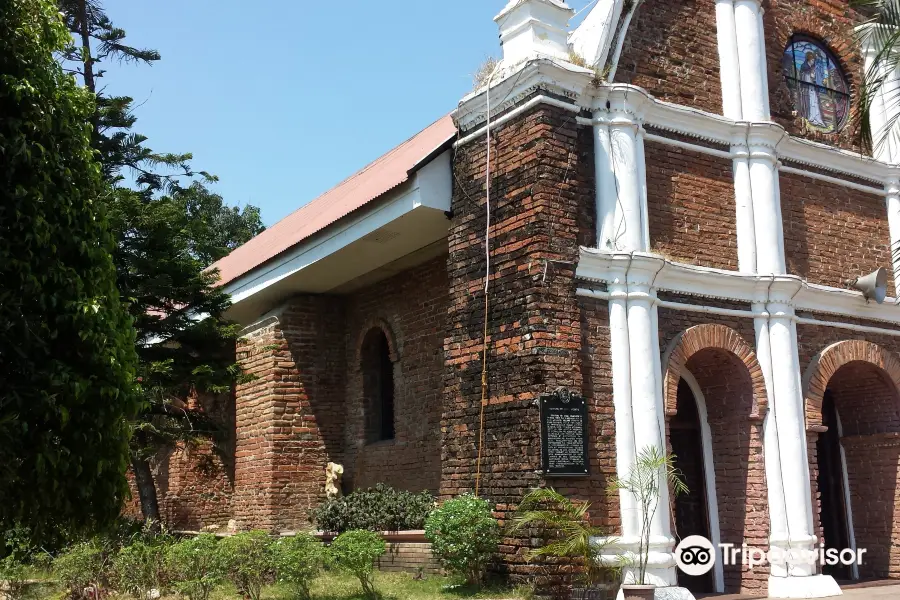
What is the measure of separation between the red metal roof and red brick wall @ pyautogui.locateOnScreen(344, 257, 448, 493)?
4.63ft

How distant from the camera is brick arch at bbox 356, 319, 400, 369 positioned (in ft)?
48.1

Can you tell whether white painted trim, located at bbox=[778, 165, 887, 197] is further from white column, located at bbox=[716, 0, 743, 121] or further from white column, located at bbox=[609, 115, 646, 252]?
white column, located at bbox=[609, 115, 646, 252]

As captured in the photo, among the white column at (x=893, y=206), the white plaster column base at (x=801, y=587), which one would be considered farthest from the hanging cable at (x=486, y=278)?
the white column at (x=893, y=206)

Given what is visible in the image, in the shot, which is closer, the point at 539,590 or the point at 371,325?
the point at 539,590

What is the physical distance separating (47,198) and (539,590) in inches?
225

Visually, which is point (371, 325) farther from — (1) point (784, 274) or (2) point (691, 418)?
(1) point (784, 274)

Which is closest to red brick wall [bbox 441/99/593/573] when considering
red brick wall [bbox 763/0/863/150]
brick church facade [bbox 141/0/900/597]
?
brick church facade [bbox 141/0/900/597]

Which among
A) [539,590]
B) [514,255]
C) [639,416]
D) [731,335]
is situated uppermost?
[514,255]

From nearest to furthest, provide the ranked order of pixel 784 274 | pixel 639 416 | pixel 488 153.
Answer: pixel 639 416 → pixel 488 153 → pixel 784 274

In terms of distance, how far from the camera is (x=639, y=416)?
1038 centimetres

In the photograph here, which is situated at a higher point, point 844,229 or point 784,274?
point 844,229

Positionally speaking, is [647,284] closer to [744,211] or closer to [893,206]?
[744,211]

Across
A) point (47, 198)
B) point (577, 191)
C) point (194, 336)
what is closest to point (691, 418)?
point (577, 191)

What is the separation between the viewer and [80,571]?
10.2 metres
